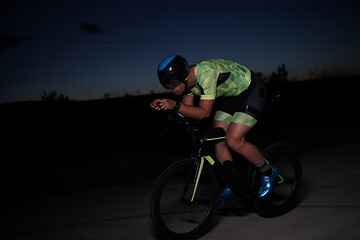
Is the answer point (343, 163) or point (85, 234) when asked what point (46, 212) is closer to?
point (85, 234)

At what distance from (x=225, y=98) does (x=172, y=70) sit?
1.06 metres

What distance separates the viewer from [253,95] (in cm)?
420

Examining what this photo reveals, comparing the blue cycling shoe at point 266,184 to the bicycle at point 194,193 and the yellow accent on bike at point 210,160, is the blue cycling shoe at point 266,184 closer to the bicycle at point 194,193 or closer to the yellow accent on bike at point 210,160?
the bicycle at point 194,193

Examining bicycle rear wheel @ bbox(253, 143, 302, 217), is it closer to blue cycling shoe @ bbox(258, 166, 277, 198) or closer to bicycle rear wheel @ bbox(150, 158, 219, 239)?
blue cycling shoe @ bbox(258, 166, 277, 198)

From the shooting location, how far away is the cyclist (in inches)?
142

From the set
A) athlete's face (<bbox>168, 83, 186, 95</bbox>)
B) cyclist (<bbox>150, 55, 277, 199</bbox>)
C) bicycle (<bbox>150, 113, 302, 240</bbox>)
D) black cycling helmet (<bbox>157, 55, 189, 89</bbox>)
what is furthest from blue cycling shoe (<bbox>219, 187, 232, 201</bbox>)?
black cycling helmet (<bbox>157, 55, 189, 89</bbox>)

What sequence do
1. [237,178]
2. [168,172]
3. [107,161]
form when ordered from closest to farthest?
1. [168,172]
2. [237,178]
3. [107,161]

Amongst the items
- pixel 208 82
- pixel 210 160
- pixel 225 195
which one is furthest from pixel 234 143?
pixel 208 82

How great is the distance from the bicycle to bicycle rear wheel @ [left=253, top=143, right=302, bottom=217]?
221 mm

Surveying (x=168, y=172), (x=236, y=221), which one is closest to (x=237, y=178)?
(x=236, y=221)

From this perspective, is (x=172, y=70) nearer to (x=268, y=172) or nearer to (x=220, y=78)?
(x=220, y=78)

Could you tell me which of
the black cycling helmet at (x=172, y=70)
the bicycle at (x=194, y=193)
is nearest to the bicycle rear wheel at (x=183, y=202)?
the bicycle at (x=194, y=193)

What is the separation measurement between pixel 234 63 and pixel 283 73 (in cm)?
5037

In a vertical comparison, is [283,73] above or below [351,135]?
below
